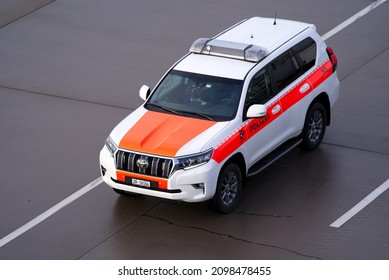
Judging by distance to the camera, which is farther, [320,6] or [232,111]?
[320,6]

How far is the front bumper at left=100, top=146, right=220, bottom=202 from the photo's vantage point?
13102 millimetres

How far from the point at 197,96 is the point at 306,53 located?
2021 mm

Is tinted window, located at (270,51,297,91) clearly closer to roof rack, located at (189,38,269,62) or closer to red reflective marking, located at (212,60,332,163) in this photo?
red reflective marking, located at (212,60,332,163)

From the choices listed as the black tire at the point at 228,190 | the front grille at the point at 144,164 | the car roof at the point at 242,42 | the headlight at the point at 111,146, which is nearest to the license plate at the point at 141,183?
the front grille at the point at 144,164

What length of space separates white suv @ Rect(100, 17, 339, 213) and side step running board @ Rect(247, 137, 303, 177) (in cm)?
1

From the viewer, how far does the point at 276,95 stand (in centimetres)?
1452

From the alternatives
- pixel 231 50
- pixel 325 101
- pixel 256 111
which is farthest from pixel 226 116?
pixel 325 101

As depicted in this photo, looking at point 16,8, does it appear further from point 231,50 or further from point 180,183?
point 180,183

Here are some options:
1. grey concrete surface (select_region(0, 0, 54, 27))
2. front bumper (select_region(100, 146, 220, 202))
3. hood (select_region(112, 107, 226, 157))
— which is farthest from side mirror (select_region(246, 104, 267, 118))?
grey concrete surface (select_region(0, 0, 54, 27))

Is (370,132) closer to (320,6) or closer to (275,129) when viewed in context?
(275,129)

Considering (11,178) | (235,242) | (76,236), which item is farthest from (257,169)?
(11,178)

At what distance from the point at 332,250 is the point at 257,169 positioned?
6.38 ft

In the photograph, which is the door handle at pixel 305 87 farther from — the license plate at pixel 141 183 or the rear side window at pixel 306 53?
the license plate at pixel 141 183

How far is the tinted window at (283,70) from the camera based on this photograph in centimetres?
1459
